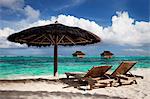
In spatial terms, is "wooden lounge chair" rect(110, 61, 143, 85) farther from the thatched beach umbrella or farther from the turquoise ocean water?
the turquoise ocean water

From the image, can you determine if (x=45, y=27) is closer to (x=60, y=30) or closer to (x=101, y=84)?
(x=60, y=30)

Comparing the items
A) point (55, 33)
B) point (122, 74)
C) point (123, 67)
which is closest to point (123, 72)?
point (122, 74)

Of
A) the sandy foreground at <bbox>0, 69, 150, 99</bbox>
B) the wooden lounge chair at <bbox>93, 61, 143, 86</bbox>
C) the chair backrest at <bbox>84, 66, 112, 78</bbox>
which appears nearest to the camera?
the sandy foreground at <bbox>0, 69, 150, 99</bbox>

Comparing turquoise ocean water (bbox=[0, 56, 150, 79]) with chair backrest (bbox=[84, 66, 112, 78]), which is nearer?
chair backrest (bbox=[84, 66, 112, 78])

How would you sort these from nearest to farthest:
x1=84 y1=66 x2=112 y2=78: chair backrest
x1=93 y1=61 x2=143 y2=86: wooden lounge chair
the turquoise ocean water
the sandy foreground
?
the sandy foreground < x1=84 y1=66 x2=112 y2=78: chair backrest < x1=93 y1=61 x2=143 y2=86: wooden lounge chair < the turquoise ocean water

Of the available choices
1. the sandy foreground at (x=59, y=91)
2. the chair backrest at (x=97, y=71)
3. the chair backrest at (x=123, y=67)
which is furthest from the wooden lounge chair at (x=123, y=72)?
the chair backrest at (x=97, y=71)

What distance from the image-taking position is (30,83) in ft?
24.4

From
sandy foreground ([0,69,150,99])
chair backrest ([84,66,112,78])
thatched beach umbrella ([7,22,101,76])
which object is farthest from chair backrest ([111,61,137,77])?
thatched beach umbrella ([7,22,101,76])

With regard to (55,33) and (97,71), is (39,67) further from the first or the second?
(97,71)

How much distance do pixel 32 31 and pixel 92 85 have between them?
7.88 feet

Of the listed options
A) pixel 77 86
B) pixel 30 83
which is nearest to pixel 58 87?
pixel 77 86

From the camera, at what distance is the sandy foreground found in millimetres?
5582

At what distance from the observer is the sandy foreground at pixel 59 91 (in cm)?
558

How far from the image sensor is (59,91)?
6.24 meters
